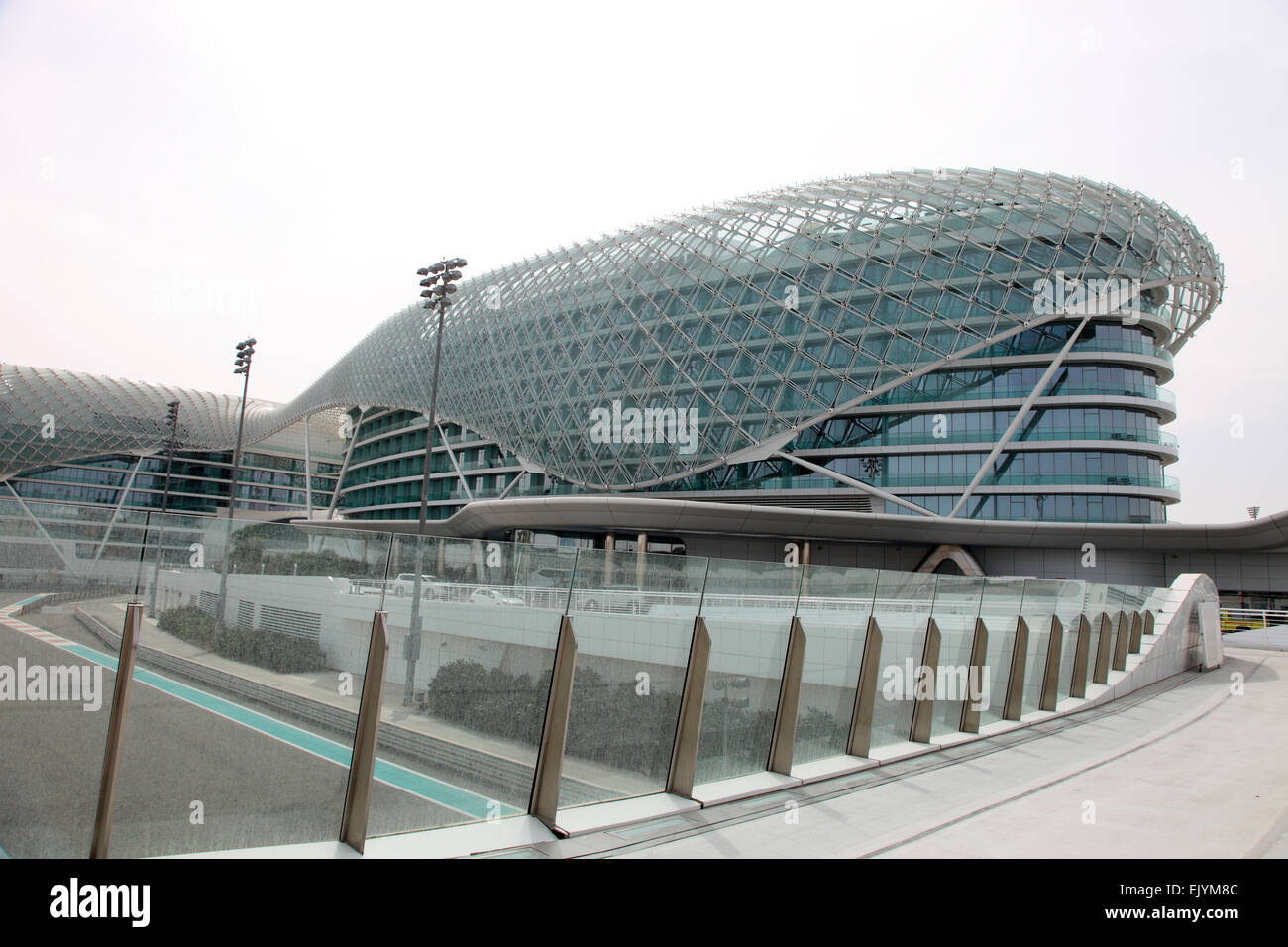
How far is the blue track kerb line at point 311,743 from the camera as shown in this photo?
4887 millimetres

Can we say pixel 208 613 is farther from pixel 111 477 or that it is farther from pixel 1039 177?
pixel 111 477

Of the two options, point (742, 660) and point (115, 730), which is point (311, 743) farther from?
point (742, 660)

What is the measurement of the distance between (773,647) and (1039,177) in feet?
173

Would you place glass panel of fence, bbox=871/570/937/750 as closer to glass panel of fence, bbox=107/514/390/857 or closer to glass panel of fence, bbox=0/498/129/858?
glass panel of fence, bbox=107/514/390/857

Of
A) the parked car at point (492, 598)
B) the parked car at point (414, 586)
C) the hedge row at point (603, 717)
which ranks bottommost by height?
the hedge row at point (603, 717)

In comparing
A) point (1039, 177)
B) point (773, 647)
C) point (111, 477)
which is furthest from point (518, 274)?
point (111, 477)

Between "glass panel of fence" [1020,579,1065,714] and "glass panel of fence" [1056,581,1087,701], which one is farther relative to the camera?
"glass panel of fence" [1056,581,1087,701]

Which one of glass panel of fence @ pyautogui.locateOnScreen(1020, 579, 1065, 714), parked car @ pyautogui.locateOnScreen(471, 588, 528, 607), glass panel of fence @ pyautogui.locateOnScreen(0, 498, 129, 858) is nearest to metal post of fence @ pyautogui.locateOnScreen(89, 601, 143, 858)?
glass panel of fence @ pyautogui.locateOnScreen(0, 498, 129, 858)

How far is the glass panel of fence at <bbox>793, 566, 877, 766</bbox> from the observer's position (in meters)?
9.41

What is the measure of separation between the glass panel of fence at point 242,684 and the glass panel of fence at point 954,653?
8.90 m

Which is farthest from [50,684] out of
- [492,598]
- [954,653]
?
[954,653]

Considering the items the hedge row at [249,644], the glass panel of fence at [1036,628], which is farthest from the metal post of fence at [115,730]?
the glass panel of fence at [1036,628]

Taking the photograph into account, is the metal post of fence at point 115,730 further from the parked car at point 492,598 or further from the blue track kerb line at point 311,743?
the parked car at point 492,598

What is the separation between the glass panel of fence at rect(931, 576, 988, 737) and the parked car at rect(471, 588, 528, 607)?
288 inches
